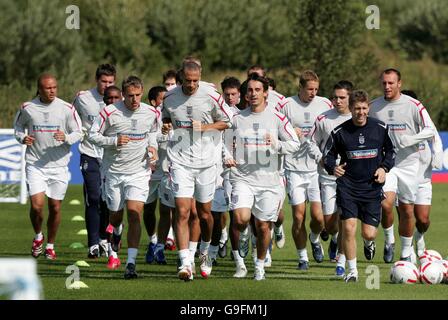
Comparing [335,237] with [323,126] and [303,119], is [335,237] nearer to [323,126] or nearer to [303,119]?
[303,119]

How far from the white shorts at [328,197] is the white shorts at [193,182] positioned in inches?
84.0

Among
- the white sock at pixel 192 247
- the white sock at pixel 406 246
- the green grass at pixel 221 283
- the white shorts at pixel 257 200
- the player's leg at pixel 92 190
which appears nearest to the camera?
the green grass at pixel 221 283

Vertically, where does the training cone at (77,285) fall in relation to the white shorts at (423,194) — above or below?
below

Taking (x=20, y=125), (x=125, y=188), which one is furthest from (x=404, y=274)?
(x=20, y=125)

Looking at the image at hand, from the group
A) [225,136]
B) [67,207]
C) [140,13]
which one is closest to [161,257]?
[225,136]

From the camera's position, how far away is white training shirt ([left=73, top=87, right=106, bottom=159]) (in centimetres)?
1730

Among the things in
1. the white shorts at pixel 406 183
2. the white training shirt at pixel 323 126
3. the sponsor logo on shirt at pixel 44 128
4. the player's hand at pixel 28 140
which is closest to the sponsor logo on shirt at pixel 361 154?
the white training shirt at pixel 323 126

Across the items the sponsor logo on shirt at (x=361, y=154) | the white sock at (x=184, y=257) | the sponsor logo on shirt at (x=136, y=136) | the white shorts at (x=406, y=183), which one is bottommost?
the white sock at (x=184, y=257)

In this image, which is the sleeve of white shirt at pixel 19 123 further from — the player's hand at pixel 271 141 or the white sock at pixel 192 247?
the player's hand at pixel 271 141

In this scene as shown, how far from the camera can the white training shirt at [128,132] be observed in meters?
14.6

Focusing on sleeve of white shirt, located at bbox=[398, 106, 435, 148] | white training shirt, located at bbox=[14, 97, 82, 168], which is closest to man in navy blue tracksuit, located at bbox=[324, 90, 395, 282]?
sleeve of white shirt, located at bbox=[398, 106, 435, 148]

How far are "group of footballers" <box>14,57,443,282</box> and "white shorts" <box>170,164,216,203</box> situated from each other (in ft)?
0.05

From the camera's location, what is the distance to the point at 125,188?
1466cm

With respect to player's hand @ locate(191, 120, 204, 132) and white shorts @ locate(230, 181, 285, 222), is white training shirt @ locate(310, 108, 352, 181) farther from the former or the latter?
A: player's hand @ locate(191, 120, 204, 132)
